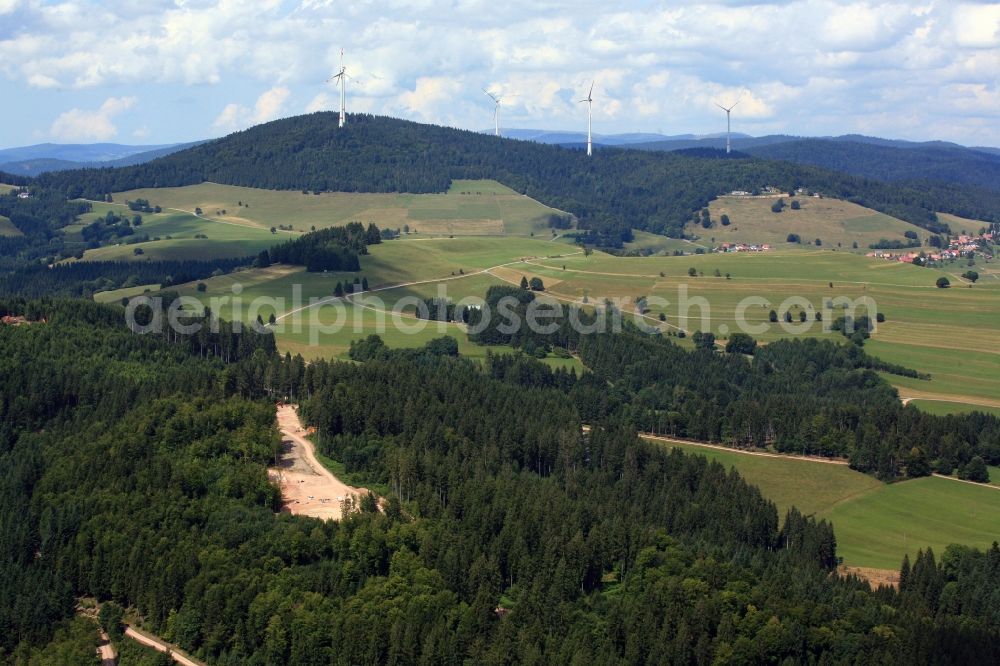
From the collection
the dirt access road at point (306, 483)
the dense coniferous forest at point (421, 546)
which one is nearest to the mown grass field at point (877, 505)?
the dense coniferous forest at point (421, 546)

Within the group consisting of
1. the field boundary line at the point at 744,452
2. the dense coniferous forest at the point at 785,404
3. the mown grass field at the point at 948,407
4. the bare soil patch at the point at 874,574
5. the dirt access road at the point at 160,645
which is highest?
the dense coniferous forest at the point at 785,404

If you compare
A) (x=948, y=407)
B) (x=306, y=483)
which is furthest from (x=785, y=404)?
(x=306, y=483)

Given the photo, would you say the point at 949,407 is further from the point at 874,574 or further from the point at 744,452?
the point at 874,574

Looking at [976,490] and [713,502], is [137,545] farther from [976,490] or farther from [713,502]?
[976,490]

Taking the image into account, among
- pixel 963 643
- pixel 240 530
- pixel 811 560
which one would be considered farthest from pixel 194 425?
pixel 963 643

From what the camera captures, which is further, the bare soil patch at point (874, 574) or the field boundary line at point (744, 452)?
the field boundary line at point (744, 452)

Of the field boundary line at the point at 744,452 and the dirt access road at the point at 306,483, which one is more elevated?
the dirt access road at the point at 306,483

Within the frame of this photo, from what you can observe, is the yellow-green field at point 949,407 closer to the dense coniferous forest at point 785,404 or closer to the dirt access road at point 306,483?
the dense coniferous forest at point 785,404
